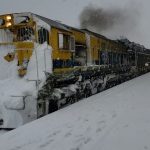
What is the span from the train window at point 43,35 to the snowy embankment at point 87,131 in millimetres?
2451

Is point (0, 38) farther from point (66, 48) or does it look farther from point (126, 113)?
point (126, 113)

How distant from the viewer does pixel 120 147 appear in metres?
5.19

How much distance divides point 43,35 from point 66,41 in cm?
179

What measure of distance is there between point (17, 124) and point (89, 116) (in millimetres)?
2091

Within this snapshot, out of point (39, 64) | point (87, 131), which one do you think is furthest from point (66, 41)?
point (87, 131)

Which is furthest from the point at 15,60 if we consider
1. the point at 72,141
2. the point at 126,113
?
the point at 72,141

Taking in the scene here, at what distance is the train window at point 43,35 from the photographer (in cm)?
983

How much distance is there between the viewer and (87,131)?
6.21 meters

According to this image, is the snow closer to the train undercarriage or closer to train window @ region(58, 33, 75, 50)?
the train undercarriage

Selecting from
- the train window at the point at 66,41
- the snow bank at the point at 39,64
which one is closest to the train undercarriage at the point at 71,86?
the snow bank at the point at 39,64

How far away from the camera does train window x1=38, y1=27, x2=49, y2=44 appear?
983 cm

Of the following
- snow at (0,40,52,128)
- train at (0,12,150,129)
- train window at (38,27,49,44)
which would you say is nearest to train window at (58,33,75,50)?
train at (0,12,150,129)

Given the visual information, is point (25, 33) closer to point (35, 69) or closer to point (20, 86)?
point (35, 69)

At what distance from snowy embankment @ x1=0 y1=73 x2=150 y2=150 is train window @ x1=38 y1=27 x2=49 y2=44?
2451 millimetres
